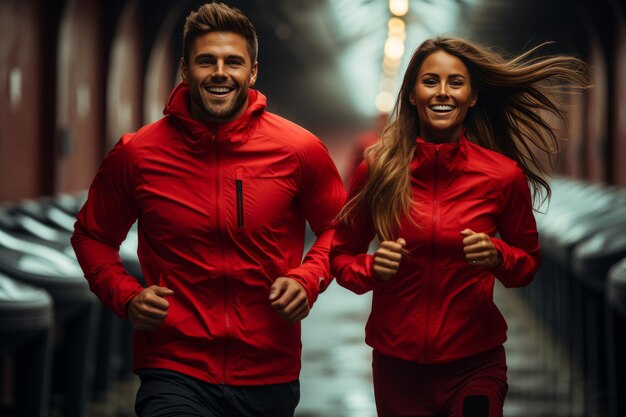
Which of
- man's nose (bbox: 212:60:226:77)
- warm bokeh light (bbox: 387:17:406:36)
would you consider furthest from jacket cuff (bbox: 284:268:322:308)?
warm bokeh light (bbox: 387:17:406:36)

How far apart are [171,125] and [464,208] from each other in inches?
34.4

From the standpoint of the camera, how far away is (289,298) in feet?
10.7

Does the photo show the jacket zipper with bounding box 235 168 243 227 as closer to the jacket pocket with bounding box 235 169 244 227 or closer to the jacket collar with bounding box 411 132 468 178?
the jacket pocket with bounding box 235 169 244 227

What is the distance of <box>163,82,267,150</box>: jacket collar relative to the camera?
11.1 ft

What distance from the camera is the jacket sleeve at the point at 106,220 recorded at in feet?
11.4

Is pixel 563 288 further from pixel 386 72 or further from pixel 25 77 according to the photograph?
pixel 386 72

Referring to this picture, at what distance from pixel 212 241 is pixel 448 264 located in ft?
2.16

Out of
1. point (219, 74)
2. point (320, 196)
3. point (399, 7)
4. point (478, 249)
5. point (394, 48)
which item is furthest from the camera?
point (394, 48)

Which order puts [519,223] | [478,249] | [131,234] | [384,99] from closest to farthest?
[478,249], [519,223], [131,234], [384,99]

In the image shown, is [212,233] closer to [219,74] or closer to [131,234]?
[219,74]

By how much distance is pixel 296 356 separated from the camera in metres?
3.46

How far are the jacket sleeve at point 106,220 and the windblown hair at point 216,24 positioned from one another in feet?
1.21

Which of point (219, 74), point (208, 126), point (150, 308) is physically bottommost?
point (150, 308)

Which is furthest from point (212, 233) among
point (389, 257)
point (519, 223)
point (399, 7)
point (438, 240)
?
point (399, 7)
